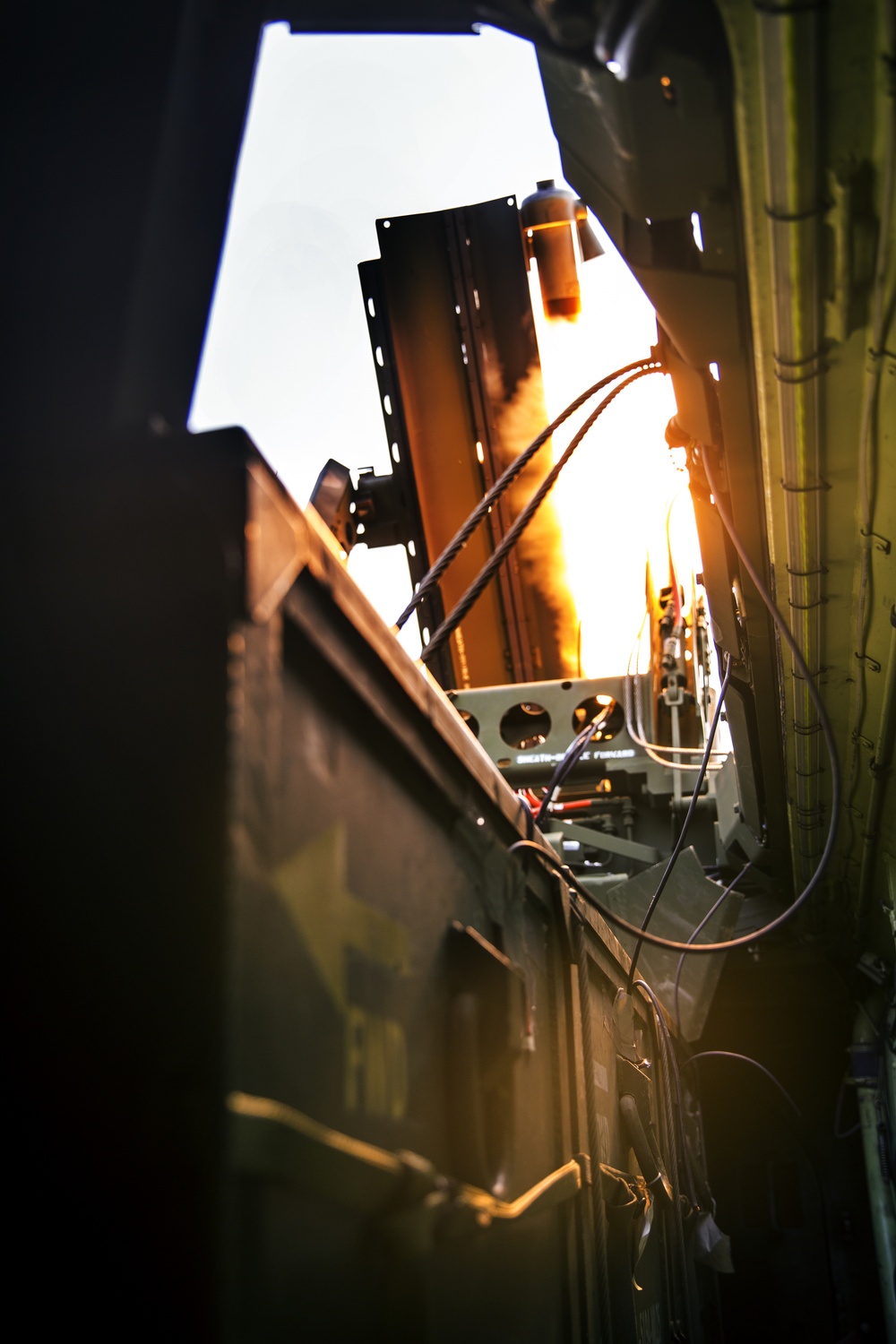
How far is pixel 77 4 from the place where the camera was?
1234 millimetres

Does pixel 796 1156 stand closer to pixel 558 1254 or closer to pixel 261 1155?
pixel 558 1254

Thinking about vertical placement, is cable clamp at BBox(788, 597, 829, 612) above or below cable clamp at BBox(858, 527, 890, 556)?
above

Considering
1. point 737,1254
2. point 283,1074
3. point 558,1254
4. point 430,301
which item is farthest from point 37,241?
point 737,1254

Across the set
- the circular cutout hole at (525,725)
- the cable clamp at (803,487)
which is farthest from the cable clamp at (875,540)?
the circular cutout hole at (525,725)

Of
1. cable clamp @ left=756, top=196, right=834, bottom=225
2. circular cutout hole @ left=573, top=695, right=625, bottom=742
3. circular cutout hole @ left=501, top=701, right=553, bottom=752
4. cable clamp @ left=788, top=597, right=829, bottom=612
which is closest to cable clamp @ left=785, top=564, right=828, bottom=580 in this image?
cable clamp @ left=788, top=597, right=829, bottom=612

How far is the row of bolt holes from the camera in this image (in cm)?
579

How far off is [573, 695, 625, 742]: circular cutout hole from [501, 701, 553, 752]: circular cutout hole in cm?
18

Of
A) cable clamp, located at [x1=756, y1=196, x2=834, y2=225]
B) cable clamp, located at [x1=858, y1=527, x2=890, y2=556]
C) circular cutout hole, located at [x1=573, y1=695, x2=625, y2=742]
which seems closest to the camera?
cable clamp, located at [x1=756, y1=196, x2=834, y2=225]

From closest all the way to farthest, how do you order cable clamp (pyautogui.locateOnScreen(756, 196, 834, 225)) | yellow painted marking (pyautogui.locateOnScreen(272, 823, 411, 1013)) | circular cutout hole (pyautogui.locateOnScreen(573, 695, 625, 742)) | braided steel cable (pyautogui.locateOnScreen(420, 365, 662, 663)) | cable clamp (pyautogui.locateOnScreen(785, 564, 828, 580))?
yellow painted marking (pyautogui.locateOnScreen(272, 823, 411, 1013)) → cable clamp (pyautogui.locateOnScreen(756, 196, 834, 225)) → braided steel cable (pyautogui.locateOnScreen(420, 365, 662, 663)) → cable clamp (pyautogui.locateOnScreen(785, 564, 828, 580)) → circular cutout hole (pyautogui.locateOnScreen(573, 695, 625, 742))

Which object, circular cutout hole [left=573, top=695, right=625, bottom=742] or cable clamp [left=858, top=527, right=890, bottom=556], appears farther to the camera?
circular cutout hole [left=573, top=695, right=625, bottom=742]

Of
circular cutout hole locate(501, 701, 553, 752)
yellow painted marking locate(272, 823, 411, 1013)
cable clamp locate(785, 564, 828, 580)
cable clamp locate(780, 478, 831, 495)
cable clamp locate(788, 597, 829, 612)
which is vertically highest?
circular cutout hole locate(501, 701, 553, 752)

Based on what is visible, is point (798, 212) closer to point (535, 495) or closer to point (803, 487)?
point (803, 487)

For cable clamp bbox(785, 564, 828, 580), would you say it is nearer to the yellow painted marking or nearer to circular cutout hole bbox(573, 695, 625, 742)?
the yellow painted marking

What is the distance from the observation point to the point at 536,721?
5902 mm
